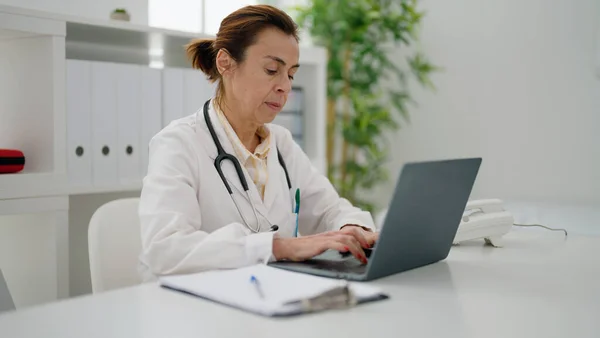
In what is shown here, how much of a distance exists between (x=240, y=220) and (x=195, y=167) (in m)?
0.17

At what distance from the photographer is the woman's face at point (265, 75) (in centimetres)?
181

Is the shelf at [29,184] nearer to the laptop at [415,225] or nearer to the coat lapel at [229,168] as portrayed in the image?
the coat lapel at [229,168]

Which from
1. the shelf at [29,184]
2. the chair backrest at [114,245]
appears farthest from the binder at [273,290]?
the shelf at [29,184]

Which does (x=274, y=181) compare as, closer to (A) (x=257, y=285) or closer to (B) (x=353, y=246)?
(B) (x=353, y=246)

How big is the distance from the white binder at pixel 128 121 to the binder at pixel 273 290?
118 centimetres

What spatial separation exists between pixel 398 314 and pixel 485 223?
0.73 meters

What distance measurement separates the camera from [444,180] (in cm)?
133

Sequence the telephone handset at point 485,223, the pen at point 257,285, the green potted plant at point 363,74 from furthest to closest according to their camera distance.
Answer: the green potted plant at point 363,74 → the telephone handset at point 485,223 → the pen at point 257,285

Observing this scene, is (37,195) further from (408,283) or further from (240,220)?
(408,283)

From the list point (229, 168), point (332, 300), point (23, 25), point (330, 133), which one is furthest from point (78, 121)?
point (330, 133)

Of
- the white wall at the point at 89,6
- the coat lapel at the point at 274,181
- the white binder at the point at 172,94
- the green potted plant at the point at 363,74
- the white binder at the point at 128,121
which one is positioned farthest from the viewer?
the green potted plant at the point at 363,74

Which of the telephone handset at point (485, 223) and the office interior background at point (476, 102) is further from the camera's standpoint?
the office interior background at point (476, 102)

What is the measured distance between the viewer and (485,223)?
5.58 ft

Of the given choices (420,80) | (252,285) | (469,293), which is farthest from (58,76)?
(420,80)
